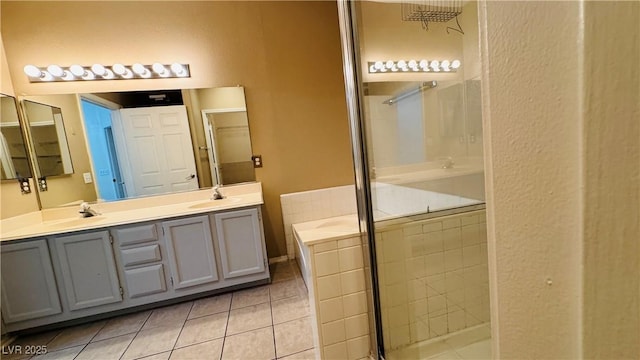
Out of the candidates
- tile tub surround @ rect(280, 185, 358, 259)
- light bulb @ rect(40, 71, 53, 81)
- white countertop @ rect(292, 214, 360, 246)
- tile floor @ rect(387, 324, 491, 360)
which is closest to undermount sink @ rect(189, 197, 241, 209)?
tile tub surround @ rect(280, 185, 358, 259)

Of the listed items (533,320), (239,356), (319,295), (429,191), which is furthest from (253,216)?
(533,320)

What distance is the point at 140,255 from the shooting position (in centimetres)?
211

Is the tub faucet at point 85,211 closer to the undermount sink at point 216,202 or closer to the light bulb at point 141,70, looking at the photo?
the undermount sink at point 216,202

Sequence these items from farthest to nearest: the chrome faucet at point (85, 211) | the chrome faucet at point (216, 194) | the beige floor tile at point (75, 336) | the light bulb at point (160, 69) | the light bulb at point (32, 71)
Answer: the chrome faucet at point (216, 194) → the light bulb at point (160, 69) → the chrome faucet at point (85, 211) → the light bulb at point (32, 71) → the beige floor tile at point (75, 336)

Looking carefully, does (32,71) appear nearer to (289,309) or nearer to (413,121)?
(289,309)

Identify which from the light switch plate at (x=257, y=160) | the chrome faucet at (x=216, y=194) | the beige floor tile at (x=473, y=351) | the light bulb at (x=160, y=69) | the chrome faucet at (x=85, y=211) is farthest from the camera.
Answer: the light switch plate at (x=257, y=160)

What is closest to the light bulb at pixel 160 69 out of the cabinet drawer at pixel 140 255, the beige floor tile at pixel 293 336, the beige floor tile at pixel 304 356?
the cabinet drawer at pixel 140 255

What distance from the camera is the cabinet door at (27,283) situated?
190 cm

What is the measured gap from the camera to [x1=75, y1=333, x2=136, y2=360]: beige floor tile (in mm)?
1739

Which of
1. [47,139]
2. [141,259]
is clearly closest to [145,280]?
[141,259]

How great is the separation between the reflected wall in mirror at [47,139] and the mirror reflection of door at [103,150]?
0.66ft

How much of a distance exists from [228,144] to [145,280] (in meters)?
1.38

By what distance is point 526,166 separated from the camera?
1.08ft

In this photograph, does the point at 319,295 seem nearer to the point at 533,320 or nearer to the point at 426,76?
the point at 533,320
